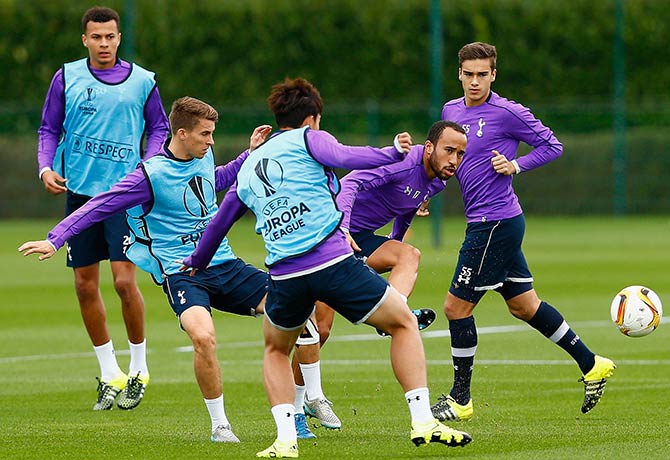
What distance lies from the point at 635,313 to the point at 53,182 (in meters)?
4.24

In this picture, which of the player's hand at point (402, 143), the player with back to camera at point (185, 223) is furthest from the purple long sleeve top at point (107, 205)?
the player's hand at point (402, 143)

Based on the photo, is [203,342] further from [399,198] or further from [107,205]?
[399,198]

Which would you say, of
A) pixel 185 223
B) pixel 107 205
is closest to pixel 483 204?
pixel 185 223

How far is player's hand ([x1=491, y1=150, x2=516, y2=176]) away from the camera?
966cm

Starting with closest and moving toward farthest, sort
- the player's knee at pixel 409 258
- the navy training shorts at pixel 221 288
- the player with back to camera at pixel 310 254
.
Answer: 1. the player with back to camera at pixel 310 254
2. the navy training shorts at pixel 221 288
3. the player's knee at pixel 409 258

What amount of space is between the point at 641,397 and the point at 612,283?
9865 mm

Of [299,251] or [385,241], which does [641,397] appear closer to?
[385,241]

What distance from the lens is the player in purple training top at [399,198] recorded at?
924 centimetres

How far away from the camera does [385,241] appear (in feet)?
32.8

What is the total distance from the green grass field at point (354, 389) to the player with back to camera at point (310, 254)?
337 millimetres

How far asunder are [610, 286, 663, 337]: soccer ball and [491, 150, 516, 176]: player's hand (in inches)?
59.3

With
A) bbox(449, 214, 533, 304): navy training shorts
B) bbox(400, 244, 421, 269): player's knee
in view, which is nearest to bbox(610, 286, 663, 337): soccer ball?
bbox(449, 214, 533, 304): navy training shorts

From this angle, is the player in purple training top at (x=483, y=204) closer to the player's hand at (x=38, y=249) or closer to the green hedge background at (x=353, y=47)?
the player's hand at (x=38, y=249)

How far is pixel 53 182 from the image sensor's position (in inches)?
412
